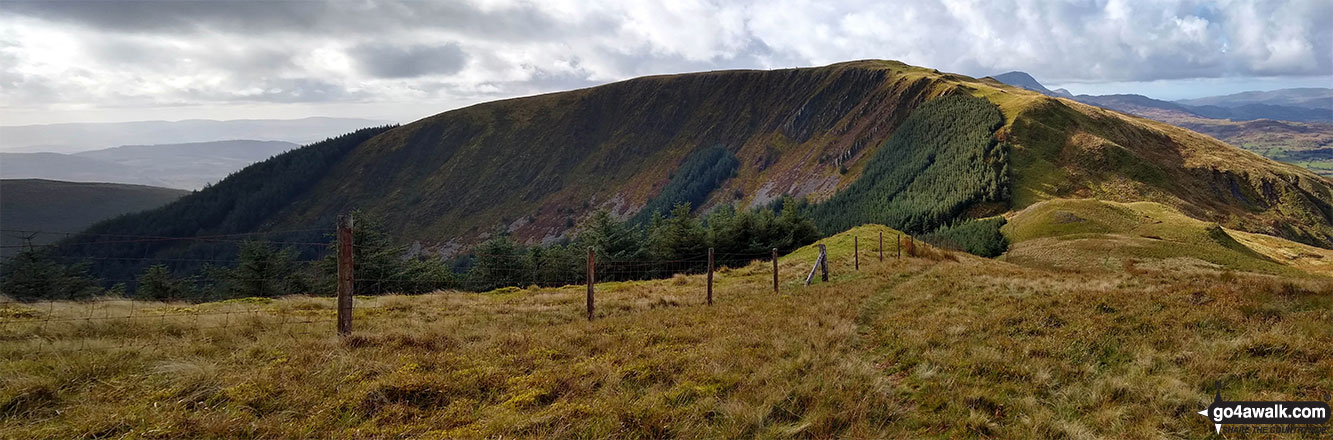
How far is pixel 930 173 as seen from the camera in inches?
3821

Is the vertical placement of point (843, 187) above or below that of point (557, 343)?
above

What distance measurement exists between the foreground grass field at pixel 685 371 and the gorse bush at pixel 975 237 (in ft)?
151

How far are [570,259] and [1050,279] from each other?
Answer: 4297 centimetres

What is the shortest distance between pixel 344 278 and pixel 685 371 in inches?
290

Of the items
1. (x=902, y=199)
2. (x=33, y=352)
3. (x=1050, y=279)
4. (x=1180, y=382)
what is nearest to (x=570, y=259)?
(x=1050, y=279)

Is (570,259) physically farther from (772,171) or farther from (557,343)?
(772,171)

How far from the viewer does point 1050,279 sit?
70.3ft

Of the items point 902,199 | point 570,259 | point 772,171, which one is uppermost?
point 772,171

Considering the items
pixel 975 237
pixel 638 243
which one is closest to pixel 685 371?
pixel 638 243

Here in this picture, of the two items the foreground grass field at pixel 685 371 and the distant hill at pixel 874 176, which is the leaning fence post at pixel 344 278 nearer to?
the foreground grass field at pixel 685 371

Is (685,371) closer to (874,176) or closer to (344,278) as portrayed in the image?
(344,278)

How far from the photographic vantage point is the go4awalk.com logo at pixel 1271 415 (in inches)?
264

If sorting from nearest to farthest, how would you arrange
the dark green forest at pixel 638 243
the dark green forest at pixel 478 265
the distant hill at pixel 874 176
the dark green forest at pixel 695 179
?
the dark green forest at pixel 478 265 < the dark green forest at pixel 638 243 < the distant hill at pixel 874 176 < the dark green forest at pixel 695 179

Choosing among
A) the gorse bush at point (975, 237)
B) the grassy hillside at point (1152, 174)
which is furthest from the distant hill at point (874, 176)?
the gorse bush at point (975, 237)
